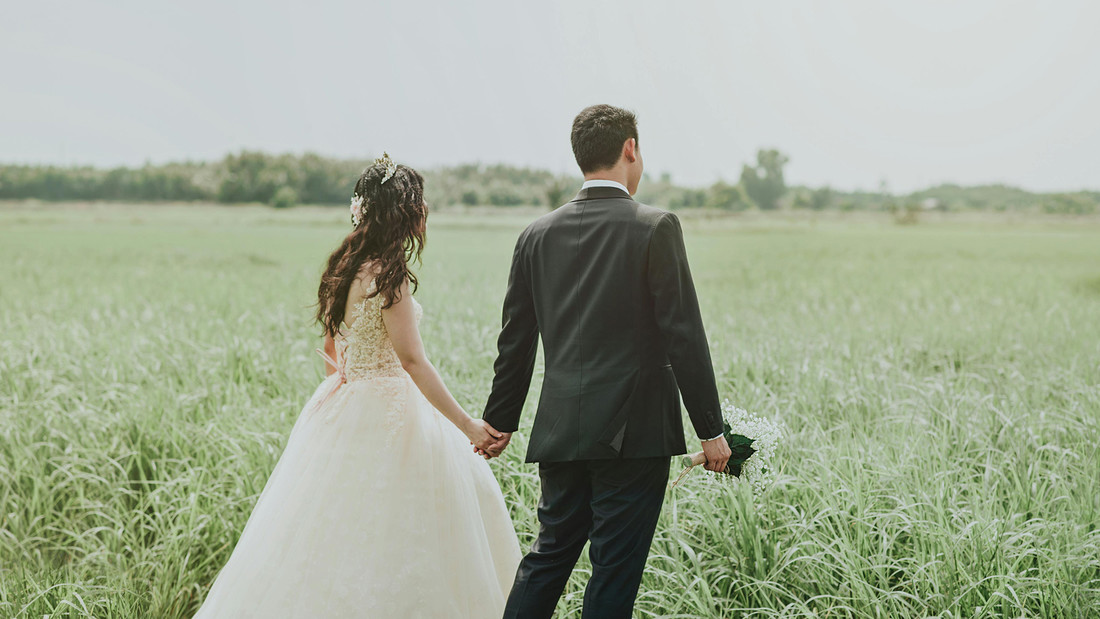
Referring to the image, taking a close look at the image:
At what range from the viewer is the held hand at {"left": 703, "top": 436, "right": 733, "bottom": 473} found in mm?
2578

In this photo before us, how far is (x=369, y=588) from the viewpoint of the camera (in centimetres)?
295

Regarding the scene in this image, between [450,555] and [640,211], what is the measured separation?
4.95 ft

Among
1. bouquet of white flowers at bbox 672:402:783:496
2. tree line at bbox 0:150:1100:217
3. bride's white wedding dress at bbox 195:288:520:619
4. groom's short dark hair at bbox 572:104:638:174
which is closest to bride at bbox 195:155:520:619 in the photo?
bride's white wedding dress at bbox 195:288:520:619

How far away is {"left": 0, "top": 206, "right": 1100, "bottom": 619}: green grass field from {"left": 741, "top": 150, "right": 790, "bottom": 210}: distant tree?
33.4 metres

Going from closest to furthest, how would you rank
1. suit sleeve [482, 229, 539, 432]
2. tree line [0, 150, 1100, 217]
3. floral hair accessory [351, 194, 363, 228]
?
suit sleeve [482, 229, 539, 432], floral hair accessory [351, 194, 363, 228], tree line [0, 150, 1100, 217]

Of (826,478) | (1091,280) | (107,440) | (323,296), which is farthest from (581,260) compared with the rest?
(1091,280)

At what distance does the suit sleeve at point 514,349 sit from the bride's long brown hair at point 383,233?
16.0 inches

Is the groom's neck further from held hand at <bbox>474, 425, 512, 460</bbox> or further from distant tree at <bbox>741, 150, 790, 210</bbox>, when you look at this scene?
distant tree at <bbox>741, 150, 790, 210</bbox>

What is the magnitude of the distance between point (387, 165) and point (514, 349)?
0.85m

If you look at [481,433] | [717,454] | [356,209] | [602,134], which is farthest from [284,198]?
[717,454]

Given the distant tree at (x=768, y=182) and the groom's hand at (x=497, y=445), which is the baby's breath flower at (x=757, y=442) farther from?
the distant tree at (x=768, y=182)

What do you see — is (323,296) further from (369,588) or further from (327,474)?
(369,588)

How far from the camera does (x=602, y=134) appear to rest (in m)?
2.61

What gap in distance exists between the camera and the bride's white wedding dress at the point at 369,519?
9.68ft
